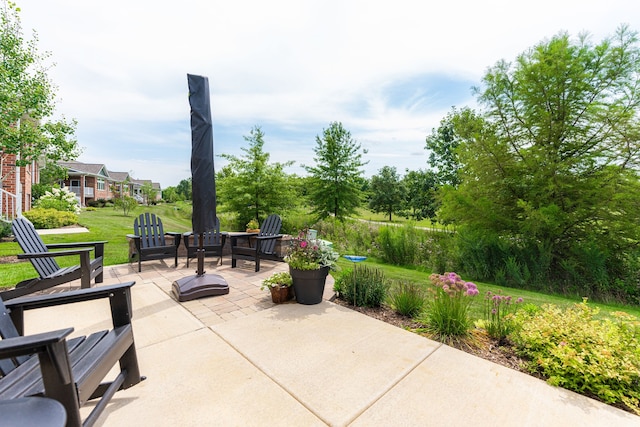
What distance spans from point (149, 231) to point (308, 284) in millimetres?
3286

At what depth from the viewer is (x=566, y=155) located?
18.7ft

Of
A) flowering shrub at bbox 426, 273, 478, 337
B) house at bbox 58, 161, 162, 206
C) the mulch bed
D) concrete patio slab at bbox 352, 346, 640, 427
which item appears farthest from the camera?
house at bbox 58, 161, 162, 206

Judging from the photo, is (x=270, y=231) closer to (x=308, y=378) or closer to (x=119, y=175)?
(x=308, y=378)

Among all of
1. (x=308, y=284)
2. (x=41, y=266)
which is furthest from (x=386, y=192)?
(x=41, y=266)

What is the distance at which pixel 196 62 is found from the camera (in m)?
4.80

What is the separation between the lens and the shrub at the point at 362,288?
11.0ft

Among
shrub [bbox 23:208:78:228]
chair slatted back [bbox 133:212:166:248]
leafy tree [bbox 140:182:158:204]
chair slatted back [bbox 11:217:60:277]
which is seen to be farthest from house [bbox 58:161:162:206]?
chair slatted back [bbox 11:217:60:277]

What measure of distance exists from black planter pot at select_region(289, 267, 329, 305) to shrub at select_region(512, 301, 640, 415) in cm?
197

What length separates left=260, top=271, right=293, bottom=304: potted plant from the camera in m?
3.36

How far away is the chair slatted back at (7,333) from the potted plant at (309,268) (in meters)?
2.29

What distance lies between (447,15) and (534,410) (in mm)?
4622

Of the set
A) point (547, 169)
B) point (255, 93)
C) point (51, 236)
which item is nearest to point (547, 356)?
point (547, 169)

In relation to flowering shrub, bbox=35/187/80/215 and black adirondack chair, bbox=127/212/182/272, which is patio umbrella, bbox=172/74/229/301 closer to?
black adirondack chair, bbox=127/212/182/272

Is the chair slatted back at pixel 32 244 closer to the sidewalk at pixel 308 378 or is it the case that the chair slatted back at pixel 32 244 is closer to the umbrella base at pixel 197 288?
the sidewalk at pixel 308 378
